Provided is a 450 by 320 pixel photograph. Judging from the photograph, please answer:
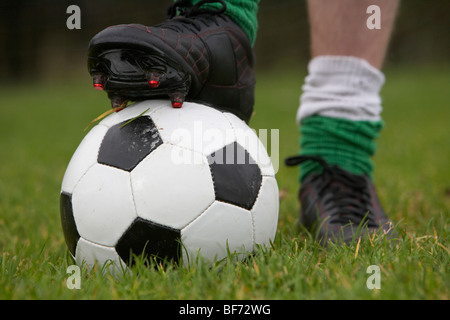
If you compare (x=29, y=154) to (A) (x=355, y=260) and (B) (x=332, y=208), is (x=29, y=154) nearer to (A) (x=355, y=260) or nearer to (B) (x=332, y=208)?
(B) (x=332, y=208)

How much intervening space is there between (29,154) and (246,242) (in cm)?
377

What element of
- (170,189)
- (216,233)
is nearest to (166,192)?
(170,189)

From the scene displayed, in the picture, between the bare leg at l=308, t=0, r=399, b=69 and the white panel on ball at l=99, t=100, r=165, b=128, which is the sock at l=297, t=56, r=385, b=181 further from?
the white panel on ball at l=99, t=100, r=165, b=128

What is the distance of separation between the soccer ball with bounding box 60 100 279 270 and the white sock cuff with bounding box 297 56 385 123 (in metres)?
0.65

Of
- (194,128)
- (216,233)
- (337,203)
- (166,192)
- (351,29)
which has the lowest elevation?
(337,203)

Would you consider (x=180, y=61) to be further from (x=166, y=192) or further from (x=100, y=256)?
(x=100, y=256)

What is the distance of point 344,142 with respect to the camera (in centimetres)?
202

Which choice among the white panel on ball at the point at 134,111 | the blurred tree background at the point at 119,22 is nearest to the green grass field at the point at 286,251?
the white panel on ball at the point at 134,111

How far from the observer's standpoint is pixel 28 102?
10.9 m

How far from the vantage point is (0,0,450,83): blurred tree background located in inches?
577

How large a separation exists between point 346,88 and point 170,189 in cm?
98

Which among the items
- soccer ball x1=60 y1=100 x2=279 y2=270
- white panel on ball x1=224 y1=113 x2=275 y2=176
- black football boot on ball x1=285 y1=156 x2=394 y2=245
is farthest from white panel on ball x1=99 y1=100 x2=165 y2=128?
black football boot on ball x1=285 y1=156 x2=394 y2=245

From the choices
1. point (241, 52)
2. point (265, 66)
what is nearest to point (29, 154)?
point (241, 52)

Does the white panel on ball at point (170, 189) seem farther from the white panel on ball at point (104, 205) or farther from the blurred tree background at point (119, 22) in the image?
the blurred tree background at point (119, 22)
